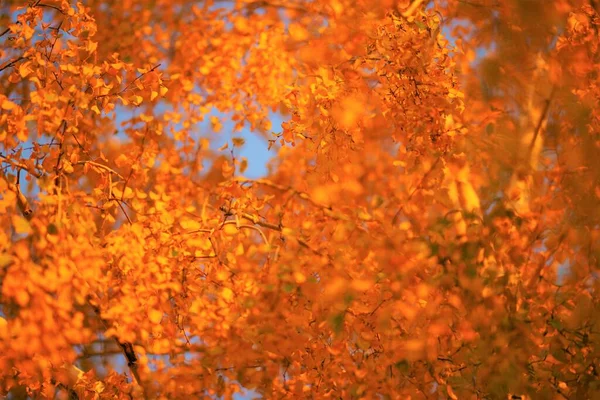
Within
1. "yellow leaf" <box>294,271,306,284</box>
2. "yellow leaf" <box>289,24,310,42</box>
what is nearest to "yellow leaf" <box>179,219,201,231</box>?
"yellow leaf" <box>294,271,306,284</box>

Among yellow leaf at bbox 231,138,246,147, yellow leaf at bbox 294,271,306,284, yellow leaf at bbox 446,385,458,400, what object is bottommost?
yellow leaf at bbox 446,385,458,400

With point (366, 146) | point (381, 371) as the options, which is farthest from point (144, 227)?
point (366, 146)

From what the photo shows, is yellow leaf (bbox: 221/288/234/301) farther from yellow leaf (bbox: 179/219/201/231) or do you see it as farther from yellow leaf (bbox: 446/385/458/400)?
yellow leaf (bbox: 446/385/458/400)

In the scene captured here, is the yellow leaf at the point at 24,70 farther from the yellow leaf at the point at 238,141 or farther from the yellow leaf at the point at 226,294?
the yellow leaf at the point at 226,294

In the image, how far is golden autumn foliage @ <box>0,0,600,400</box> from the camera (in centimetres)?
338

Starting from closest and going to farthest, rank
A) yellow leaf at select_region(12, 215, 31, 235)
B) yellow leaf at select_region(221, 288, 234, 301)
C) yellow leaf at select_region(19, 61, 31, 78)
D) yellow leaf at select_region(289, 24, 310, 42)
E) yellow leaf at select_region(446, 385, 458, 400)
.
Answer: yellow leaf at select_region(12, 215, 31, 235) → yellow leaf at select_region(446, 385, 458, 400) → yellow leaf at select_region(221, 288, 234, 301) → yellow leaf at select_region(19, 61, 31, 78) → yellow leaf at select_region(289, 24, 310, 42)

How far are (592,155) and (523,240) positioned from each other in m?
0.84

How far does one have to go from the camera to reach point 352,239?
3693mm

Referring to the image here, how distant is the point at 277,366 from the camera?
11.2ft

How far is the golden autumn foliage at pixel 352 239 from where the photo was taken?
3.38 m

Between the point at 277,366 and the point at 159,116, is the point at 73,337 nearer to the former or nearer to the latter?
the point at 277,366

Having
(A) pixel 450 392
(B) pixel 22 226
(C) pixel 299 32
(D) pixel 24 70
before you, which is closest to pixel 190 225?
(B) pixel 22 226

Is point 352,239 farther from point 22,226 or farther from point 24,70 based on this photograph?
point 24,70

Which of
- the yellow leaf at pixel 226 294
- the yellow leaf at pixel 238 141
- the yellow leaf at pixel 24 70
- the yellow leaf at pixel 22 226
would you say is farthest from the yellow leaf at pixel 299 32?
the yellow leaf at pixel 22 226
